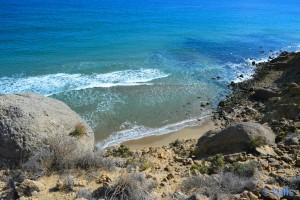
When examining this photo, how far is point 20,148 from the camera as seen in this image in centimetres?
1013

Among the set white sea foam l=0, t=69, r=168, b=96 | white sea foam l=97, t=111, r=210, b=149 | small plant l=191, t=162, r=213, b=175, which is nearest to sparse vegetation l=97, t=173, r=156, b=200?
small plant l=191, t=162, r=213, b=175

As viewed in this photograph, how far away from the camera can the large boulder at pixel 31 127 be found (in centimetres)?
1018

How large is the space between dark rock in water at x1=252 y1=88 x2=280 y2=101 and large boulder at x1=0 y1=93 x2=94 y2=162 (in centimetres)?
1381

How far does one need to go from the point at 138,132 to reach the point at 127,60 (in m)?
13.1

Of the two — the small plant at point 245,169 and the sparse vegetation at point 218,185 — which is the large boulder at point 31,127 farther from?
the small plant at point 245,169

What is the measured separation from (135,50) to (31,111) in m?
23.7

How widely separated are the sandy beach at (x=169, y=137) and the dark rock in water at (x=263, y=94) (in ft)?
15.1

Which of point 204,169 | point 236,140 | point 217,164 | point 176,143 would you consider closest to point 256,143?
point 236,140

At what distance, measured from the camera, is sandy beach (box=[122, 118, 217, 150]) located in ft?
57.0

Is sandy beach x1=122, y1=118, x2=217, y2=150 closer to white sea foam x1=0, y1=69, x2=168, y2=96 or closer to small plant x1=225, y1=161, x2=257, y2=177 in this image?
white sea foam x1=0, y1=69, x2=168, y2=96

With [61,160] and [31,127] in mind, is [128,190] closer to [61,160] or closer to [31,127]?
[61,160]

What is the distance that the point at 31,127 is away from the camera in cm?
1051

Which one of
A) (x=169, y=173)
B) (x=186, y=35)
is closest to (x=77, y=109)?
(x=169, y=173)

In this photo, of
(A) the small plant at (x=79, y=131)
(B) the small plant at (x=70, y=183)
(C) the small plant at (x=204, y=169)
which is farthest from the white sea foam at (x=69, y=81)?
(B) the small plant at (x=70, y=183)
